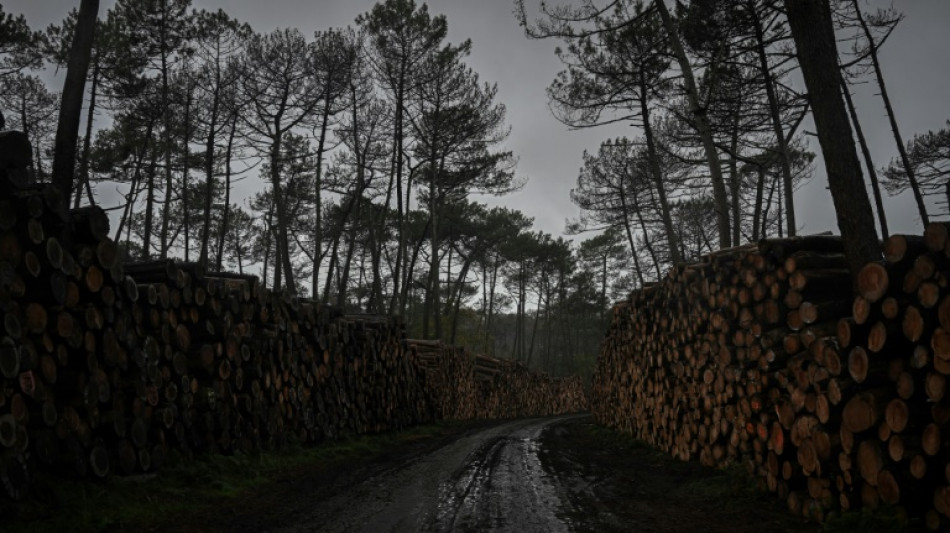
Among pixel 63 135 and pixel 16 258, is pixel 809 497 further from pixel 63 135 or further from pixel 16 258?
pixel 63 135

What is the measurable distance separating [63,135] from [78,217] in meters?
3.05

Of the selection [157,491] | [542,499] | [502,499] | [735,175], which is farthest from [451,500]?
[735,175]

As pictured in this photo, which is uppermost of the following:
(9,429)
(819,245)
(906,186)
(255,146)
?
(255,146)

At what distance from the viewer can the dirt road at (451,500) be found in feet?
17.2

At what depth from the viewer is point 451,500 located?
6.20m

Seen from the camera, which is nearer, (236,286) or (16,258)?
(16,258)

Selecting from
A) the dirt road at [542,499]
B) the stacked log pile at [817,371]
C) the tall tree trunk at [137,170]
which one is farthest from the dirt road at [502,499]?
the tall tree trunk at [137,170]

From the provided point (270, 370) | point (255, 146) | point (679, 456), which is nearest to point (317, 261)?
point (255, 146)

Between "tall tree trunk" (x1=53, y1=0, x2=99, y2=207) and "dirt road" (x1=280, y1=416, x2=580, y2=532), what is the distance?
5488 millimetres

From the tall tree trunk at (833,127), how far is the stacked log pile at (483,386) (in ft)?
42.2

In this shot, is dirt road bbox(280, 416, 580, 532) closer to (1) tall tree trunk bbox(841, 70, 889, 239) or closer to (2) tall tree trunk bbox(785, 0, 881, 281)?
(2) tall tree trunk bbox(785, 0, 881, 281)

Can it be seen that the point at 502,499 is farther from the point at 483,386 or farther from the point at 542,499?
the point at 483,386

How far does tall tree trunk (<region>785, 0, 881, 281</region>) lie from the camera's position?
19.3 ft

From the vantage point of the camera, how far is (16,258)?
5238mm
